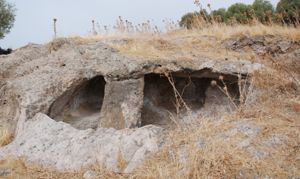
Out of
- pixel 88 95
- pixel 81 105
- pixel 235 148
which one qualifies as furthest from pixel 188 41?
pixel 235 148

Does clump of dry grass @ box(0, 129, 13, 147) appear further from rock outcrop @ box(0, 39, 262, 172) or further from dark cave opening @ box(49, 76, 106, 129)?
dark cave opening @ box(49, 76, 106, 129)

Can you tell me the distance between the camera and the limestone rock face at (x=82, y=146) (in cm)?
589

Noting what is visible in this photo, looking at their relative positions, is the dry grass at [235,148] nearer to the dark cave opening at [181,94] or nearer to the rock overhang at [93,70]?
the rock overhang at [93,70]

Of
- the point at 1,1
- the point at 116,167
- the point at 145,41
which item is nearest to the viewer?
the point at 116,167

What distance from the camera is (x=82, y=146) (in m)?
6.37

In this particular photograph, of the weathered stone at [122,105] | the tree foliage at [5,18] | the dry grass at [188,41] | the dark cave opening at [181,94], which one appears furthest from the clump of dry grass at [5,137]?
the tree foliage at [5,18]

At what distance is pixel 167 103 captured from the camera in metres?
9.61

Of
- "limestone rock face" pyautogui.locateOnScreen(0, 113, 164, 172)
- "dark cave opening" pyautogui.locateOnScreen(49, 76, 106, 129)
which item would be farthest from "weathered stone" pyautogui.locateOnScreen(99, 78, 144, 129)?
"limestone rock face" pyautogui.locateOnScreen(0, 113, 164, 172)

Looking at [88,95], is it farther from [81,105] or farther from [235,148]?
[235,148]

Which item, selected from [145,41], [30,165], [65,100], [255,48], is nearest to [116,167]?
[30,165]

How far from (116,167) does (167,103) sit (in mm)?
4068

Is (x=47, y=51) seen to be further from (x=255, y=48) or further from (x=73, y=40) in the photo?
(x=255, y=48)

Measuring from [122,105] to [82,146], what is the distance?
1.74 meters

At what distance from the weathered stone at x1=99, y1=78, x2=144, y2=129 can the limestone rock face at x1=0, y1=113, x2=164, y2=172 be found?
41.8 inches
